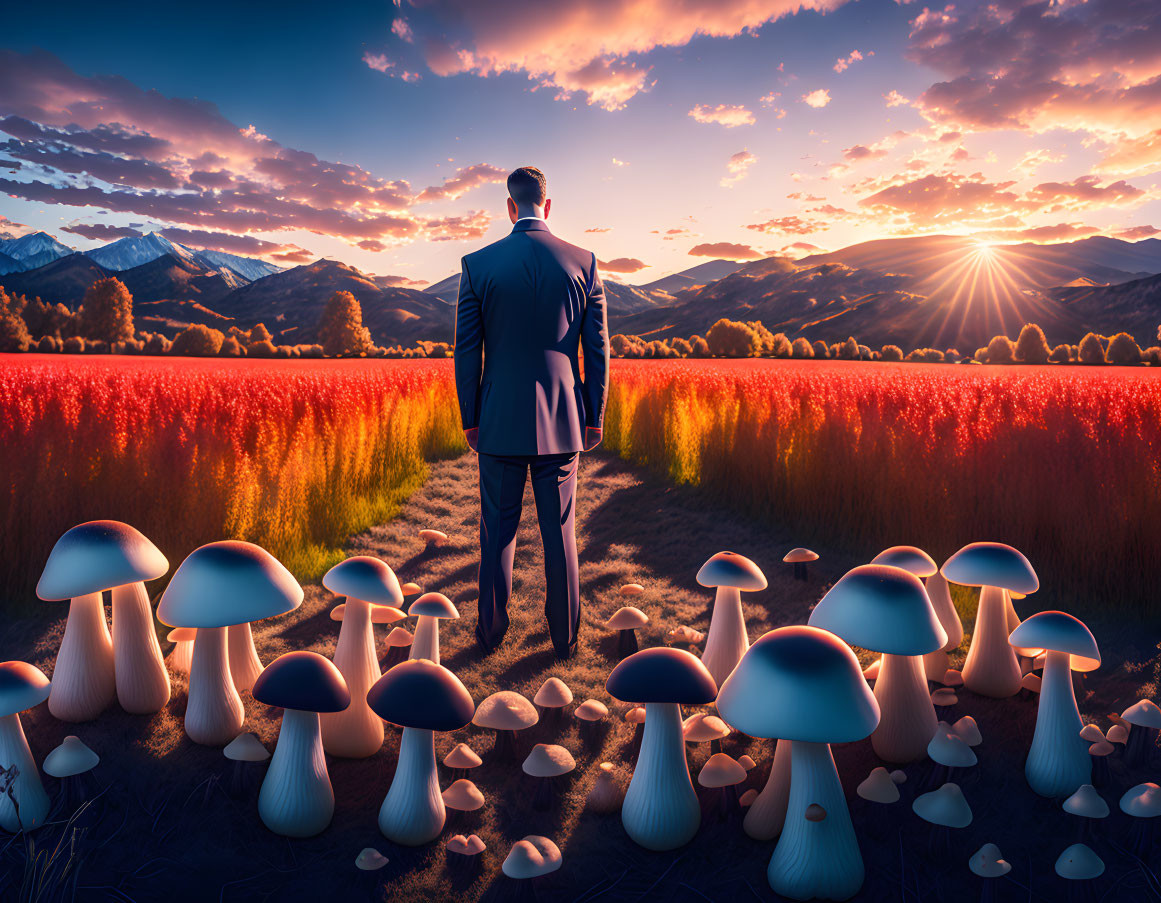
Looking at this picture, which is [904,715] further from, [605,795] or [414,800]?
[414,800]

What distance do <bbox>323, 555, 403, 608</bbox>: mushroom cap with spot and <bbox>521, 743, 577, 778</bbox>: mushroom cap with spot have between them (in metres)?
0.83

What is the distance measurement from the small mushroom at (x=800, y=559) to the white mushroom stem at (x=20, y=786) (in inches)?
157

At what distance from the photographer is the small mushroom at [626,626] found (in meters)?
3.23

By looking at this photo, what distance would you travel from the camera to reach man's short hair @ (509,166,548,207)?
326 centimetres

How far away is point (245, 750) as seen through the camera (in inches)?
83.0

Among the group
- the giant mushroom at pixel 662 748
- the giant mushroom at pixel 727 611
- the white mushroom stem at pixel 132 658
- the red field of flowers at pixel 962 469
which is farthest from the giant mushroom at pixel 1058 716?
the white mushroom stem at pixel 132 658

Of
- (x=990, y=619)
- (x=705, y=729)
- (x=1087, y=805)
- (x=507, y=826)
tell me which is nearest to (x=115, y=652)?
(x=507, y=826)

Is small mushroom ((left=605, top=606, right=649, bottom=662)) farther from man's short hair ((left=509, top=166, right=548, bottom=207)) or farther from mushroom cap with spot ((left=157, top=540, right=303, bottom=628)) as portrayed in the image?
man's short hair ((left=509, top=166, right=548, bottom=207))

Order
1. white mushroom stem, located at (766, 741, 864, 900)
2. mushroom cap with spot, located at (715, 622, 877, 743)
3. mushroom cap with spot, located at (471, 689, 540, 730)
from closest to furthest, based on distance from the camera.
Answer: mushroom cap with spot, located at (715, 622, 877, 743) < white mushroom stem, located at (766, 741, 864, 900) < mushroom cap with spot, located at (471, 689, 540, 730)

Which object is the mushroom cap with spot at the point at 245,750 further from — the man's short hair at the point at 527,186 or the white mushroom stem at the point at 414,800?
the man's short hair at the point at 527,186

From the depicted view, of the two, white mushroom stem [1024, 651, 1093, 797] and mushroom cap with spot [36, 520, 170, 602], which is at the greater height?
mushroom cap with spot [36, 520, 170, 602]

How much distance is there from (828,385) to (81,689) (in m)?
8.90

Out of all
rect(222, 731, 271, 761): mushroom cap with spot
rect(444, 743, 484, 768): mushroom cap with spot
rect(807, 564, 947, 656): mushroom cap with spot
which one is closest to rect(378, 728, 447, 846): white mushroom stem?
rect(444, 743, 484, 768): mushroom cap with spot

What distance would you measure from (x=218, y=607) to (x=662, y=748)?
1699mm
